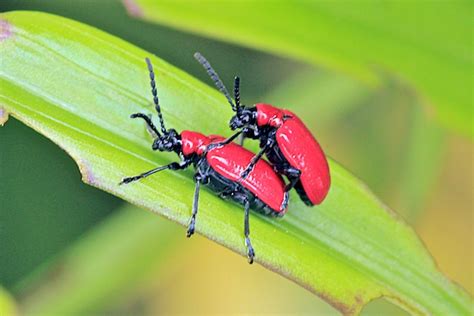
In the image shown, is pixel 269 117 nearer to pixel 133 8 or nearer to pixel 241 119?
pixel 241 119

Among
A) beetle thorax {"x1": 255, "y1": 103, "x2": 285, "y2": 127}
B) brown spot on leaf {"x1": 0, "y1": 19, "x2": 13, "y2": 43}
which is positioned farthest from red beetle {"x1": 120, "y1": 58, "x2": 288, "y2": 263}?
brown spot on leaf {"x1": 0, "y1": 19, "x2": 13, "y2": 43}

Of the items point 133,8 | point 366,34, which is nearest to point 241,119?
point 133,8

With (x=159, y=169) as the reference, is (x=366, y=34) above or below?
above

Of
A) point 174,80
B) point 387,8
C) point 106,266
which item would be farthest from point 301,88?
point 174,80

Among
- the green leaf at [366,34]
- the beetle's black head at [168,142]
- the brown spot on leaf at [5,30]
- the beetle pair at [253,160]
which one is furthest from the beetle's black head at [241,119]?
the brown spot on leaf at [5,30]

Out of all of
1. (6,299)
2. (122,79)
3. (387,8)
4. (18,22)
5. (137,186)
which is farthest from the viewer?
(387,8)

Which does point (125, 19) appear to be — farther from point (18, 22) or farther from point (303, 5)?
point (18, 22)
